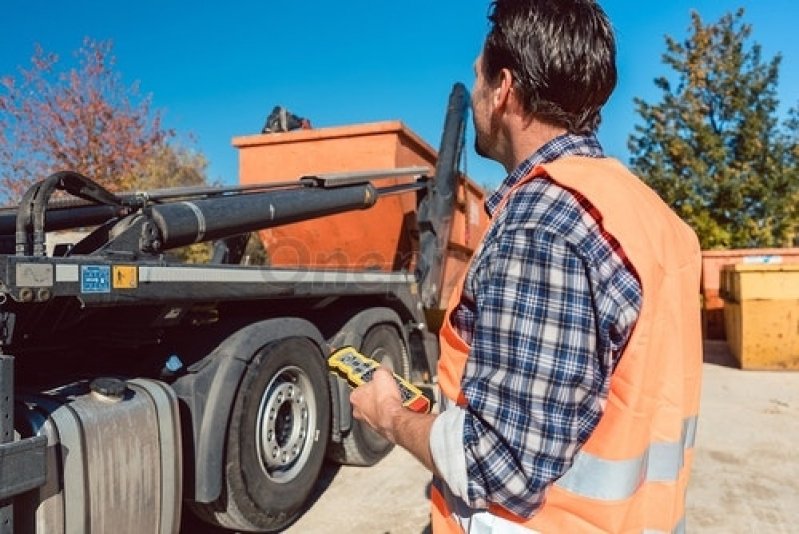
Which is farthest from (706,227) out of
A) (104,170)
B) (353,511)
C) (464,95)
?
(353,511)

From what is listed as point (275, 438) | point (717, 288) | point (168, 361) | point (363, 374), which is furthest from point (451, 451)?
point (717, 288)

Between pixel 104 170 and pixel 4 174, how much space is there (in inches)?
70.0

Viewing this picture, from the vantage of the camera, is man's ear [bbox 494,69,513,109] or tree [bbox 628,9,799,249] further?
tree [bbox 628,9,799,249]

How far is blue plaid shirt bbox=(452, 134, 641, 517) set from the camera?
40.8 inches

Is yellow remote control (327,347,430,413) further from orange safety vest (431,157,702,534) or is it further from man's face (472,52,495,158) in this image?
man's face (472,52,495,158)

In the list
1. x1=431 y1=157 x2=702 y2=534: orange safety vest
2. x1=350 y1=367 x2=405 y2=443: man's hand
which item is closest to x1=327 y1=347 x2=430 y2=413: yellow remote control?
x1=350 y1=367 x2=405 y2=443: man's hand

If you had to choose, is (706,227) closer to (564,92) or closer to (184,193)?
(184,193)

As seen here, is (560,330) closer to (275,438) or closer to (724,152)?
(275,438)

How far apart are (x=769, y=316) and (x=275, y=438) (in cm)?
722

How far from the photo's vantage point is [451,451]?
3.72 feet

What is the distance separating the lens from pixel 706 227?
15.8 metres

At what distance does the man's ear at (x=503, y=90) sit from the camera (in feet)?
4.15

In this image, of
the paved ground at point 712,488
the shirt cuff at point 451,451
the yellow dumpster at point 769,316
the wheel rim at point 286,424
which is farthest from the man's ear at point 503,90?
the yellow dumpster at point 769,316

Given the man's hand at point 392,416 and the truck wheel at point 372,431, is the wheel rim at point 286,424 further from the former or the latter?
the man's hand at point 392,416
